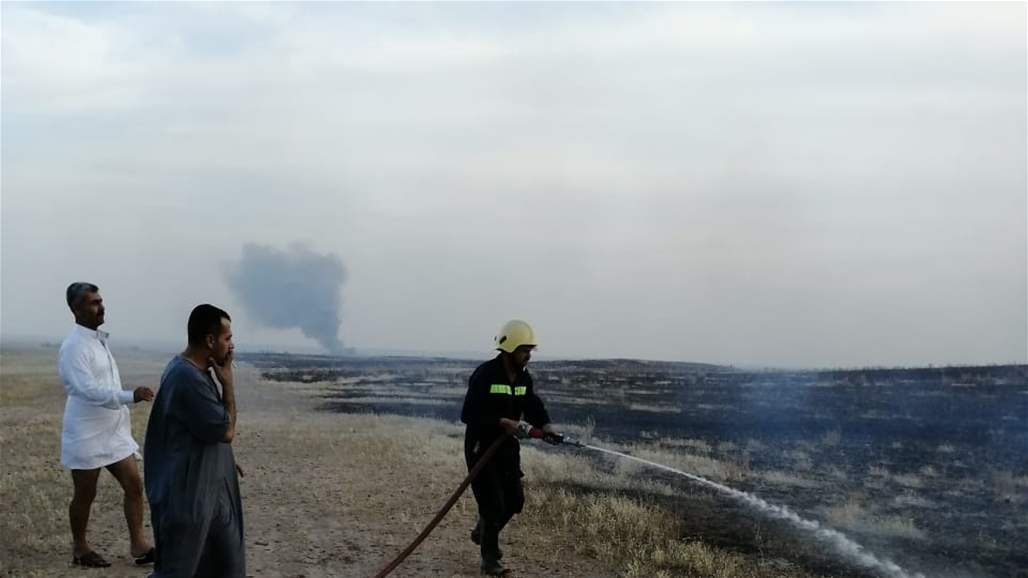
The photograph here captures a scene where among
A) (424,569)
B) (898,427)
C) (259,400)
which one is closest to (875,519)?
(424,569)

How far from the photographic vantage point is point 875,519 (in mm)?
12547

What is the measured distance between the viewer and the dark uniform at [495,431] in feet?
25.0

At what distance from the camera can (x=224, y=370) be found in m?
5.09

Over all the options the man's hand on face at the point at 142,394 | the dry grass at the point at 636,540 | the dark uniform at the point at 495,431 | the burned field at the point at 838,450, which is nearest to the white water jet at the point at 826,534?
the burned field at the point at 838,450

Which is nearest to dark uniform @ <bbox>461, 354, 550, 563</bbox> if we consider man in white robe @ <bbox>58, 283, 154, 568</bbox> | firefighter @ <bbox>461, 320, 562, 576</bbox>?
firefighter @ <bbox>461, 320, 562, 576</bbox>

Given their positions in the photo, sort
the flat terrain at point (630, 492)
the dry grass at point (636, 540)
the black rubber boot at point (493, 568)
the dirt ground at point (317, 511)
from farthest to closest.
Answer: the flat terrain at point (630, 492)
the dry grass at point (636, 540)
the dirt ground at point (317, 511)
the black rubber boot at point (493, 568)

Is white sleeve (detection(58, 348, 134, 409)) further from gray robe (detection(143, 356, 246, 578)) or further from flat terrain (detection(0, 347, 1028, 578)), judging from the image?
gray robe (detection(143, 356, 246, 578))

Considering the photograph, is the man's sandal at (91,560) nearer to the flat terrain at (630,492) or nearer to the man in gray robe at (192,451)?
the flat terrain at (630,492)

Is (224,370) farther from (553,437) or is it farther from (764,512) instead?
(764,512)

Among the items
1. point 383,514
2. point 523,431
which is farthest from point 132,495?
point 383,514

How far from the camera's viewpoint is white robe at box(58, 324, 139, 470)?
23.0 ft

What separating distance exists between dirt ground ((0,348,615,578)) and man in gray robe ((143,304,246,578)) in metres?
2.98

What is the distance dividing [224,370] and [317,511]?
5.94m

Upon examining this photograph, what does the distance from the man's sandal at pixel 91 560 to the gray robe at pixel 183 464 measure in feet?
10.2
